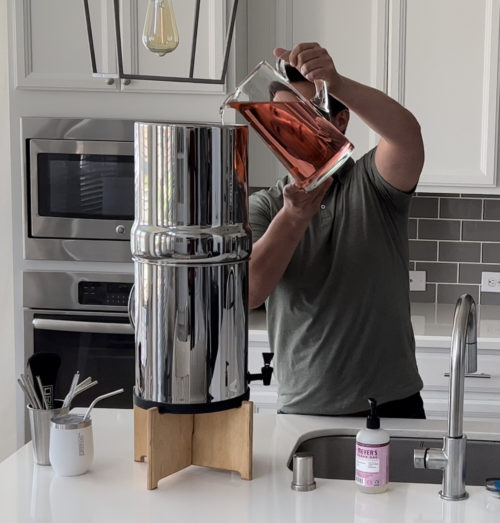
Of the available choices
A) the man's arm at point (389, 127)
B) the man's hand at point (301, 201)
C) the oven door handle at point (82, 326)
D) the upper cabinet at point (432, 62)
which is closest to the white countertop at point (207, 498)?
the man's hand at point (301, 201)

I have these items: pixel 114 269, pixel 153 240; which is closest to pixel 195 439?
pixel 153 240

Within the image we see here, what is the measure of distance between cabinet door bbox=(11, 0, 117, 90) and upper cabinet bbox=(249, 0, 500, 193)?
2.08 ft

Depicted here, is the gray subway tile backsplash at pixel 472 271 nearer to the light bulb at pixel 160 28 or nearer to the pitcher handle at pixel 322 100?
the pitcher handle at pixel 322 100

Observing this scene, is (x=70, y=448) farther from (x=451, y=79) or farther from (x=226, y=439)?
(x=451, y=79)

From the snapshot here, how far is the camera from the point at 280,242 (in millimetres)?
1982

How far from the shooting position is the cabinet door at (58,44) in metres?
3.09

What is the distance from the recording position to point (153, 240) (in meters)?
1.58

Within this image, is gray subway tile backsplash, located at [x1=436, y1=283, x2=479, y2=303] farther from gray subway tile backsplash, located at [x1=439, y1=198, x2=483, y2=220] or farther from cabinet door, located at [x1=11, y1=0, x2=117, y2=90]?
cabinet door, located at [x1=11, y1=0, x2=117, y2=90]

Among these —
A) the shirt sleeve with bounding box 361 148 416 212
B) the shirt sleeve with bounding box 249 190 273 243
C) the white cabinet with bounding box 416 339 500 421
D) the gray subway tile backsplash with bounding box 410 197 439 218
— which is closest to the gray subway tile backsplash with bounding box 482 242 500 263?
the gray subway tile backsplash with bounding box 410 197 439 218

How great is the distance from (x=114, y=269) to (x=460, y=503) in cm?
181

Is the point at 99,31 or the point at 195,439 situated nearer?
the point at 195,439

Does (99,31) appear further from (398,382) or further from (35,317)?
(398,382)

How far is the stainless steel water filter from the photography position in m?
1.56

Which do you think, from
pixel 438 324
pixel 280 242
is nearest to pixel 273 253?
pixel 280 242
